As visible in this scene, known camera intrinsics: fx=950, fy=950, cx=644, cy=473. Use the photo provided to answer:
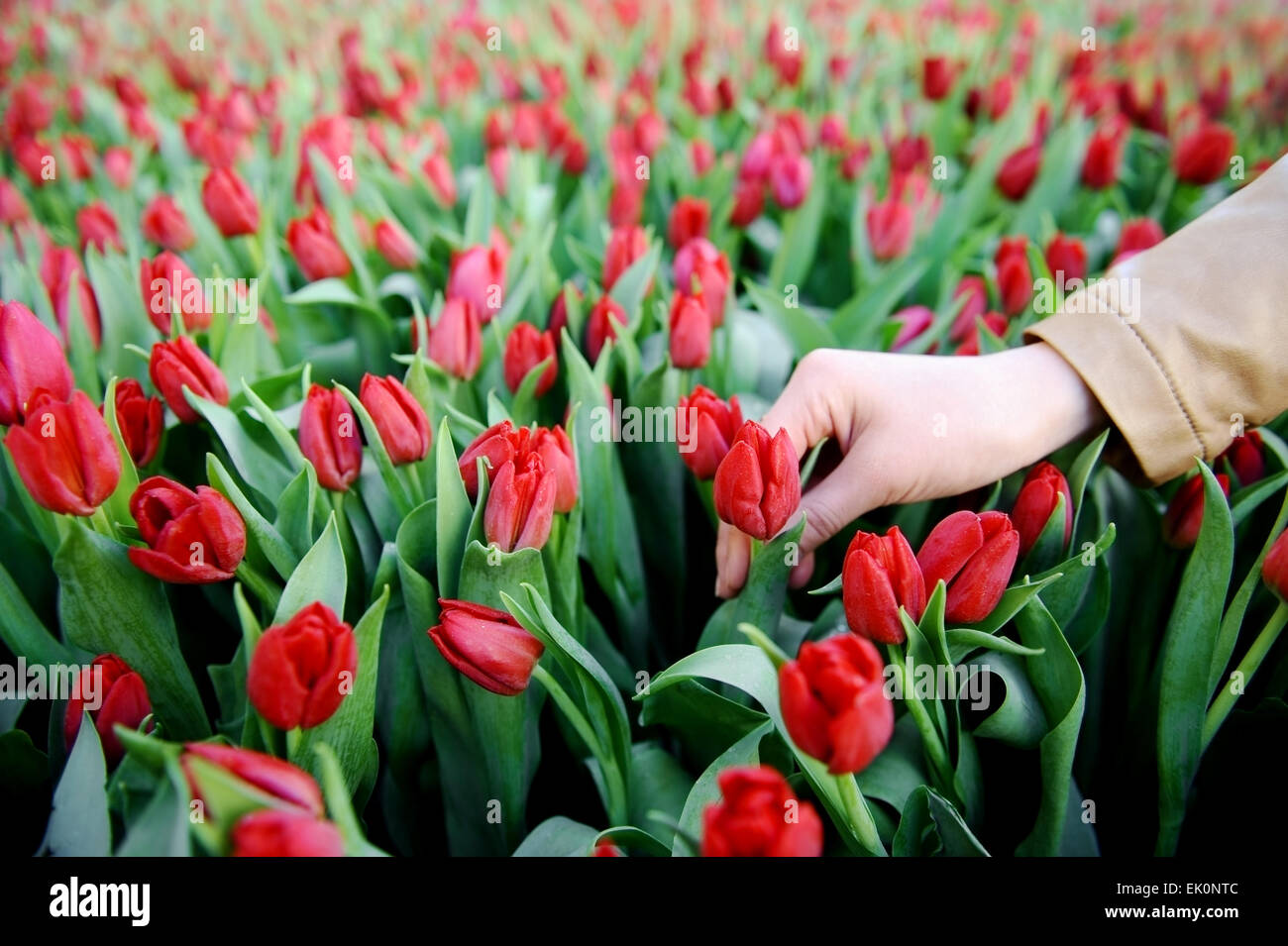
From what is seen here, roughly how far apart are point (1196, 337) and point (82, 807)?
0.81 m

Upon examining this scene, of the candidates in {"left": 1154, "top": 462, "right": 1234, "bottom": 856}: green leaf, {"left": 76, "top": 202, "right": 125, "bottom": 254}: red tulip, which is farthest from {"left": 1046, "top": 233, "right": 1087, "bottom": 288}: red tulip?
{"left": 76, "top": 202, "right": 125, "bottom": 254}: red tulip

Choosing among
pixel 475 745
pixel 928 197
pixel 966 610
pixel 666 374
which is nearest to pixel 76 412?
pixel 475 745

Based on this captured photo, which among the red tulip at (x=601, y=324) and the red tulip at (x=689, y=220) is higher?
the red tulip at (x=689, y=220)

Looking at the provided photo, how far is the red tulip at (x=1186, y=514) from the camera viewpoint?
27.8 inches

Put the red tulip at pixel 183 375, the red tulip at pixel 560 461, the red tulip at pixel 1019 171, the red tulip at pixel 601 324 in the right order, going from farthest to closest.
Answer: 1. the red tulip at pixel 1019 171
2. the red tulip at pixel 601 324
3. the red tulip at pixel 183 375
4. the red tulip at pixel 560 461

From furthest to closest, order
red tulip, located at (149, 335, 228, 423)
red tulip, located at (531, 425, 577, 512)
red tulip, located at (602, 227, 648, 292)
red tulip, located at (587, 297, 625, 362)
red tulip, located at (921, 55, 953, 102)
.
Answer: red tulip, located at (921, 55, 953, 102)
red tulip, located at (602, 227, 648, 292)
red tulip, located at (587, 297, 625, 362)
red tulip, located at (149, 335, 228, 423)
red tulip, located at (531, 425, 577, 512)

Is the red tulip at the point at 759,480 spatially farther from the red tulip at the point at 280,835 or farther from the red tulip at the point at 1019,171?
the red tulip at the point at 1019,171

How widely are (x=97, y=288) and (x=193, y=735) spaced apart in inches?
20.7

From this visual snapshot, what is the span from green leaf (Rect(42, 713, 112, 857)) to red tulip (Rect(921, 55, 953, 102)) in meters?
1.63

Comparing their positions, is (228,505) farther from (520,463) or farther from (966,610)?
(966,610)

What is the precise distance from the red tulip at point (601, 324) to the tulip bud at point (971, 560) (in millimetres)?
401

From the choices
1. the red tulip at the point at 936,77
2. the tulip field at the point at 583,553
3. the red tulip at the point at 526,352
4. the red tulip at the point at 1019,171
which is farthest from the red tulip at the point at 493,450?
the red tulip at the point at 936,77

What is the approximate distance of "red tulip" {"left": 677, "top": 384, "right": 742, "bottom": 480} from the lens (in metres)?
0.70

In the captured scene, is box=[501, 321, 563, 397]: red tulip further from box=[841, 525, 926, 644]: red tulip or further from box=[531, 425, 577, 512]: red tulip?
box=[841, 525, 926, 644]: red tulip
